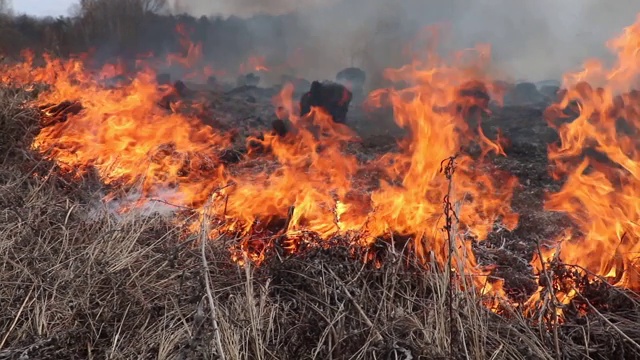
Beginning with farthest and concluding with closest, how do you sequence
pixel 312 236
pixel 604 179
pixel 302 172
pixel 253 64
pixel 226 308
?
pixel 253 64
pixel 302 172
pixel 604 179
pixel 312 236
pixel 226 308

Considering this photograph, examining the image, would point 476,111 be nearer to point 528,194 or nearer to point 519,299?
point 528,194

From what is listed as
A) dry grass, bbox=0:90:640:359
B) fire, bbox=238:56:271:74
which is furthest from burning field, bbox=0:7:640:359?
fire, bbox=238:56:271:74

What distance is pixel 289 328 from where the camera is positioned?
2363mm

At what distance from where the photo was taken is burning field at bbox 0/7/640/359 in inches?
85.5

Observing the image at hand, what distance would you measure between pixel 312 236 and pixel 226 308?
0.91m

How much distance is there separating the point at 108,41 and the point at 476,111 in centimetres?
1934

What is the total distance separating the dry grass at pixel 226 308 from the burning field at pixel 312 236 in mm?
14

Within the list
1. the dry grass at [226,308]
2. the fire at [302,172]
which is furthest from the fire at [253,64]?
the dry grass at [226,308]

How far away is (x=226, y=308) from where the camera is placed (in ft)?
7.87

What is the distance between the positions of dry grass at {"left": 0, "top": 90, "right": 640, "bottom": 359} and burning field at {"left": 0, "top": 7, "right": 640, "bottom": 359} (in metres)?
0.01

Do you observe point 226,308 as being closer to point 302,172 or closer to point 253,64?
point 302,172

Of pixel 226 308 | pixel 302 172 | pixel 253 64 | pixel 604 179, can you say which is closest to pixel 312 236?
pixel 226 308

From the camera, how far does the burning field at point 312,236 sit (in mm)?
2172

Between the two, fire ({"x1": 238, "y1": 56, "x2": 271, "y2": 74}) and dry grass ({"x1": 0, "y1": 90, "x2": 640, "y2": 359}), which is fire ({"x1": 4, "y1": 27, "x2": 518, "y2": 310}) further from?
fire ({"x1": 238, "y1": 56, "x2": 271, "y2": 74})
